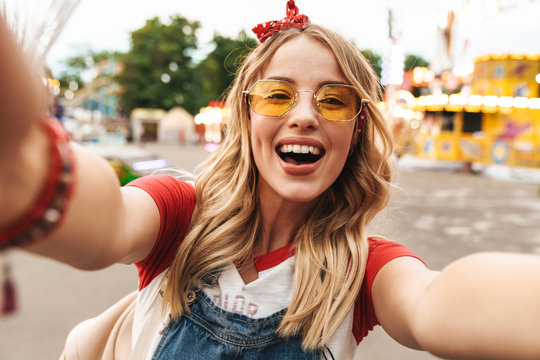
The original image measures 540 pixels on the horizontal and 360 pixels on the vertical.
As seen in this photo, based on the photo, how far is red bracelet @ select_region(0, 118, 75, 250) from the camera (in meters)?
0.54

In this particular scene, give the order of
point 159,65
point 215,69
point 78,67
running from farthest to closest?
point 78,67
point 215,69
point 159,65

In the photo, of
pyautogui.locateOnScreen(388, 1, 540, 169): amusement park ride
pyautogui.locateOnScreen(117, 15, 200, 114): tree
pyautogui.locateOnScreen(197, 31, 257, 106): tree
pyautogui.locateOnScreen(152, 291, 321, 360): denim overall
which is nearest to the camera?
pyautogui.locateOnScreen(152, 291, 321, 360): denim overall

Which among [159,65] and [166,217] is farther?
[159,65]

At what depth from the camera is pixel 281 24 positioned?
1440 millimetres

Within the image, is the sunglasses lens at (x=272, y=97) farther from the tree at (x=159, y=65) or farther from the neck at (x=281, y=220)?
the tree at (x=159, y=65)

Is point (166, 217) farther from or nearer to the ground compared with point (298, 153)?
nearer to the ground

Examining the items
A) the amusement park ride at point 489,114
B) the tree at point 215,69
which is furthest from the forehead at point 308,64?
the tree at point 215,69

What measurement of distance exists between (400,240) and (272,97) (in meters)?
0.69

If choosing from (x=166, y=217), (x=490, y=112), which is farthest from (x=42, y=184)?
(x=490, y=112)

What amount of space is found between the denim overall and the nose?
570 mm

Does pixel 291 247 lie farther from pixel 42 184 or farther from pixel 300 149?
pixel 42 184

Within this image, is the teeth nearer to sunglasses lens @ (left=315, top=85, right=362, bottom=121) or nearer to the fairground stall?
sunglasses lens @ (left=315, top=85, right=362, bottom=121)

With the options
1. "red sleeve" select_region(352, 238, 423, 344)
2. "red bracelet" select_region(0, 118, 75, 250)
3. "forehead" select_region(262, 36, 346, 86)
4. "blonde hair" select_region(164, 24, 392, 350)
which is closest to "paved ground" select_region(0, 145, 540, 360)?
"red bracelet" select_region(0, 118, 75, 250)

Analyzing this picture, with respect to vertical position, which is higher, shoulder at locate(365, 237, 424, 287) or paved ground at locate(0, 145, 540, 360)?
shoulder at locate(365, 237, 424, 287)
